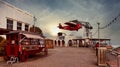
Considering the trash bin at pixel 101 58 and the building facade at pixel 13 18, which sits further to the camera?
the building facade at pixel 13 18

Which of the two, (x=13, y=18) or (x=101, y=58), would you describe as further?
(x=13, y=18)

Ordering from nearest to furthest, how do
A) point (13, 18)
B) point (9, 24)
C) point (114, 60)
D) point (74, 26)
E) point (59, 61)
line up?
point (59, 61) < point (114, 60) < point (9, 24) < point (13, 18) < point (74, 26)

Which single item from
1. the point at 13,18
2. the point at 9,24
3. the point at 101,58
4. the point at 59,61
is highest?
the point at 13,18

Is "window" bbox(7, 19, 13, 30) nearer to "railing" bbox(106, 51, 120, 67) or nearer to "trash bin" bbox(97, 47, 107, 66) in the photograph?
"railing" bbox(106, 51, 120, 67)

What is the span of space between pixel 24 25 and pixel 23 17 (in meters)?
1.39

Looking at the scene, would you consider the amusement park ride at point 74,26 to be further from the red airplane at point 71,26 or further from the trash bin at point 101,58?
the trash bin at point 101,58

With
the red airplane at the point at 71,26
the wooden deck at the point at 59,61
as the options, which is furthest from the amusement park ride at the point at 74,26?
the wooden deck at the point at 59,61

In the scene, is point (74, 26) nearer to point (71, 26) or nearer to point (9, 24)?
point (71, 26)

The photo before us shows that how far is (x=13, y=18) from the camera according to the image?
1161 inches

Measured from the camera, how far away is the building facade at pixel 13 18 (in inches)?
1042

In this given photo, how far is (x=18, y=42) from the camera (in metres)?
17.7

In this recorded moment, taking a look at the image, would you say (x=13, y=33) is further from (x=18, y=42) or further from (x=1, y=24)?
(x=1, y=24)

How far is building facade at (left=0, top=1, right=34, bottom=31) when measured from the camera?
26456 mm

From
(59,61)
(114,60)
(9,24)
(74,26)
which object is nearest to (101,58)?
(114,60)
